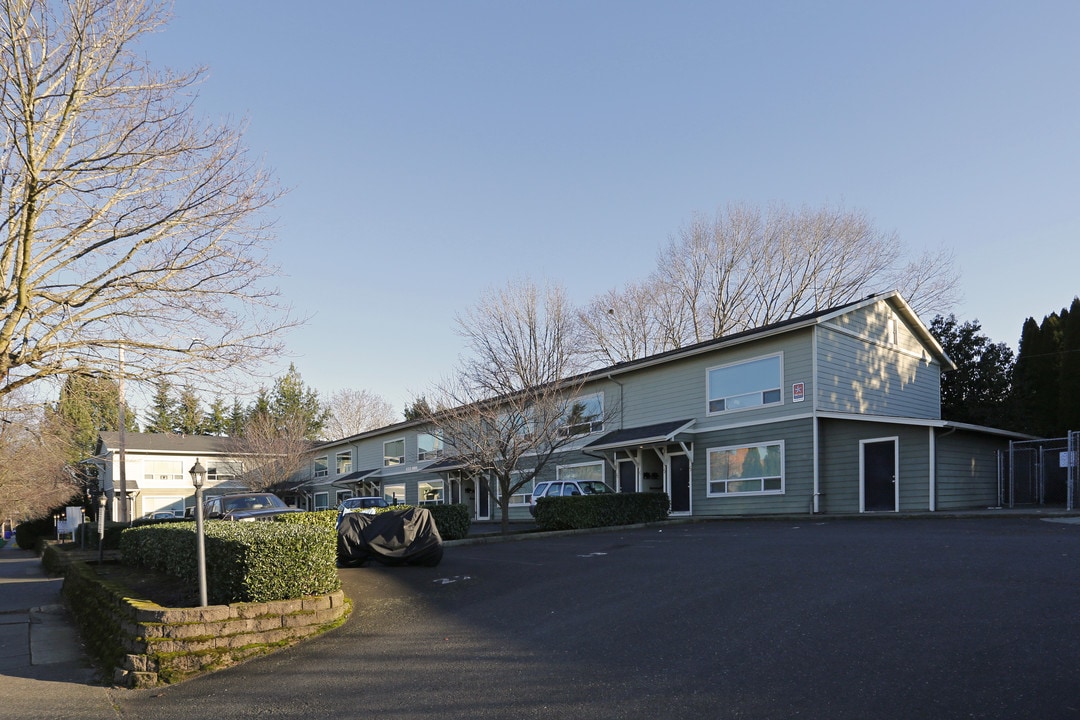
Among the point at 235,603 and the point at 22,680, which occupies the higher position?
the point at 235,603

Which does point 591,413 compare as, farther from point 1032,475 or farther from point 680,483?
point 1032,475

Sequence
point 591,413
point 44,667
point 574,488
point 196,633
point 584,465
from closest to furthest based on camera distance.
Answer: point 196,633
point 44,667
point 574,488
point 591,413
point 584,465

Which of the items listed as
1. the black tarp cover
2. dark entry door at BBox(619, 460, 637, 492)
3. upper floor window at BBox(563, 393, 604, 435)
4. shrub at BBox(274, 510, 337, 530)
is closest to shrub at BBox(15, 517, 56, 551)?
upper floor window at BBox(563, 393, 604, 435)

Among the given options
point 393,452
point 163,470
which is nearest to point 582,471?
point 393,452

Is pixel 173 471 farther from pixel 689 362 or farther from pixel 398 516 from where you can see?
pixel 398 516

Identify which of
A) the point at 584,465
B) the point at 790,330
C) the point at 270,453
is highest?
the point at 790,330

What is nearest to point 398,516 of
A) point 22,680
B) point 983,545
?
point 22,680

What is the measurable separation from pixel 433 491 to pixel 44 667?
105 ft

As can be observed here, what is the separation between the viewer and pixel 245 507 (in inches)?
784

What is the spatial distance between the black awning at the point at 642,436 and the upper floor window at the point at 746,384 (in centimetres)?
122

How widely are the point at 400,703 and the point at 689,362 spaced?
2082cm

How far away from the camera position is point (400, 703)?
674 cm

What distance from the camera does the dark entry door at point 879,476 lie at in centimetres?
2217

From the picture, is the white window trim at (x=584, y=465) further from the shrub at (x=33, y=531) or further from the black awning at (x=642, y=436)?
the shrub at (x=33, y=531)
